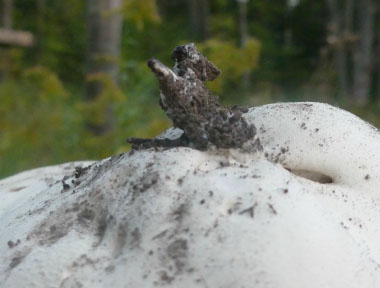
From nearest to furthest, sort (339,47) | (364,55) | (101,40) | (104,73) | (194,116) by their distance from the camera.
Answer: (194,116), (104,73), (101,40), (364,55), (339,47)

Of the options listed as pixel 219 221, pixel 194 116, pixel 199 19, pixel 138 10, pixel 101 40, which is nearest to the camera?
pixel 219 221

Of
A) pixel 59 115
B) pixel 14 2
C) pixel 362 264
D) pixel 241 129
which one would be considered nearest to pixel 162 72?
pixel 241 129

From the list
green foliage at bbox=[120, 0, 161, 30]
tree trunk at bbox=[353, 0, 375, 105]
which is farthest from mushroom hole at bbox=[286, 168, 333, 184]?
tree trunk at bbox=[353, 0, 375, 105]

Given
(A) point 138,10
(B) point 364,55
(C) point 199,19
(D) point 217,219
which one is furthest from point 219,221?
(C) point 199,19

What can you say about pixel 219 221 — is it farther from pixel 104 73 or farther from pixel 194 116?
pixel 104 73

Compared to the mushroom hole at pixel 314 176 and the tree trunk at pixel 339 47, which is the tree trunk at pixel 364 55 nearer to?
the tree trunk at pixel 339 47

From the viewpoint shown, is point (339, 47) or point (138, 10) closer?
point (138, 10)
